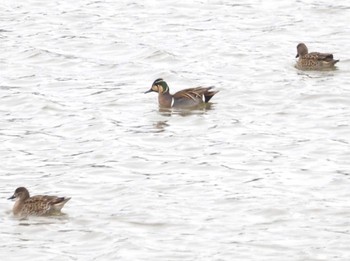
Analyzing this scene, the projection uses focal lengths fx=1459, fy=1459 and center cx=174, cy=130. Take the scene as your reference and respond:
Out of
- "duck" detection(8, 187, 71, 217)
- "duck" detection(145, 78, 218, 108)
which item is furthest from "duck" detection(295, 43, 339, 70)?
"duck" detection(8, 187, 71, 217)

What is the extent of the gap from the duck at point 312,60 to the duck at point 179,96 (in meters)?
2.51

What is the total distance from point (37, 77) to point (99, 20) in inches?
198

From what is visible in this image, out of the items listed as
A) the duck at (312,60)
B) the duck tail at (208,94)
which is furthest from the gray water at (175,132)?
the duck tail at (208,94)

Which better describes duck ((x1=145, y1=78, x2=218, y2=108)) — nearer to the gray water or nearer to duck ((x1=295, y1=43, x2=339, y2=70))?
the gray water

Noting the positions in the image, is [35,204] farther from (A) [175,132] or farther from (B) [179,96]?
(B) [179,96]

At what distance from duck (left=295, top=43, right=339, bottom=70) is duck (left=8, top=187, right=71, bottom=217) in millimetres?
9122

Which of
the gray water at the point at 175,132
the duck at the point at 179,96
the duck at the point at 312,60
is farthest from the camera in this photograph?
the duck at the point at 312,60

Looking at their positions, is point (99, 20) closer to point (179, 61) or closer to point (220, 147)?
point (179, 61)

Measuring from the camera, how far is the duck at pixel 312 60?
27.4 meters

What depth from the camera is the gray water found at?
18453 millimetres

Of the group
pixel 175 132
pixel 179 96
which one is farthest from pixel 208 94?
pixel 175 132

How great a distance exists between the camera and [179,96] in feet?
84.8

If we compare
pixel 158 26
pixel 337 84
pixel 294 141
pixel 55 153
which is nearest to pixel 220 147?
pixel 294 141

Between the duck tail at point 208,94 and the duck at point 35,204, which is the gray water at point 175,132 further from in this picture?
the duck tail at point 208,94
